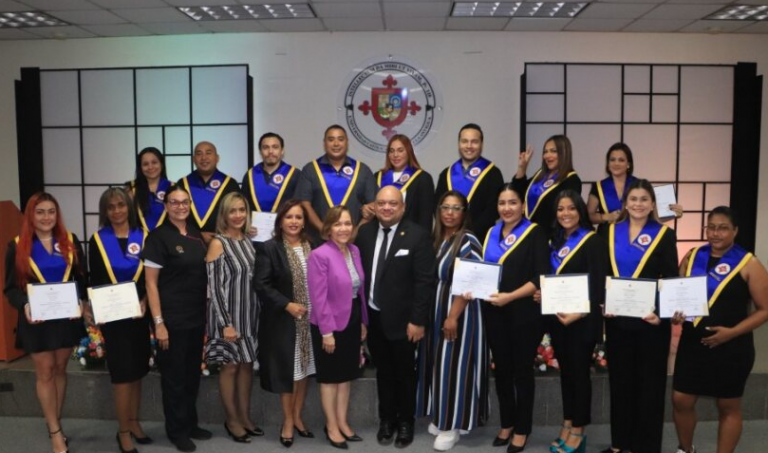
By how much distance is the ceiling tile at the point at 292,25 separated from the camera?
5.73 meters

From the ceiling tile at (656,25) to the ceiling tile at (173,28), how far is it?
4216mm

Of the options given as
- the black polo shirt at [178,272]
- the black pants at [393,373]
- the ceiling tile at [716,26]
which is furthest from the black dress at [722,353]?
the ceiling tile at [716,26]

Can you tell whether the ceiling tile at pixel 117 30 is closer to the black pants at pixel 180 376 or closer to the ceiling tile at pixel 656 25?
the black pants at pixel 180 376

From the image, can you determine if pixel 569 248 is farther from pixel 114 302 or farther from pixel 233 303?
pixel 114 302

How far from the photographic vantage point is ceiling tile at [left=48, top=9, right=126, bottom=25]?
5.38 m

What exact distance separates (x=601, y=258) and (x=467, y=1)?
302 centimetres

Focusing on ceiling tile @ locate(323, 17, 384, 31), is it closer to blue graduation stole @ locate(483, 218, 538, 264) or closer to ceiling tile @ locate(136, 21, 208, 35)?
ceiling tile @ locate(136, 21, 208, 35)

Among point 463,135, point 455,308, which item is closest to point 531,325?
point 455,308

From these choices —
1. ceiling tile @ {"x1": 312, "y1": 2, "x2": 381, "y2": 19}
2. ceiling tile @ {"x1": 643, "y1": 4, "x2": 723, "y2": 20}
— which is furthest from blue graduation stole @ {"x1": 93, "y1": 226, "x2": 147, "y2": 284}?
ceiling tile @ {"x1": 643, "y1": 4, "x2": 723, "y2": 20}

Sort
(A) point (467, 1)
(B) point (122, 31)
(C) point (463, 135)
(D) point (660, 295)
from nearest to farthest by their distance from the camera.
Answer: (D) point (660, 295) → (C) point (463, 135) → (A) point (467, 1) → (B) point (122, 31)

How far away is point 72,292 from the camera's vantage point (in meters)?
3.09

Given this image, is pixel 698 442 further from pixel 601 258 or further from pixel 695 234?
pixel 695 234

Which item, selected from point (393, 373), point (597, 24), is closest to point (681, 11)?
point (597, 24)

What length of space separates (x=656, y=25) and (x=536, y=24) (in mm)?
1163
